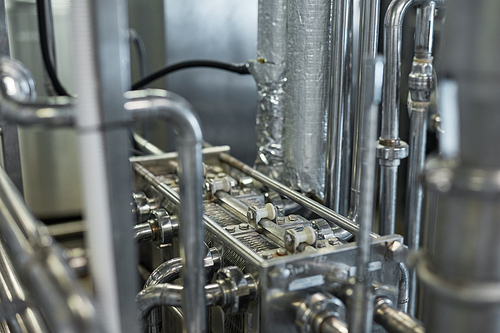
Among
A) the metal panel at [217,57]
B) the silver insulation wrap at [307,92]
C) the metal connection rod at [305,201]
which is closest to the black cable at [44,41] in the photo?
the metal panel at [217,57]

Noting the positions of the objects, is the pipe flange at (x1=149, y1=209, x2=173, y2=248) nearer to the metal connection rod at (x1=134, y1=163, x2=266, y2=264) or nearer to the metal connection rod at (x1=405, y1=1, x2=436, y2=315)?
the metal connection rod at (x1=134, y1=163, x2=266, y2=264)

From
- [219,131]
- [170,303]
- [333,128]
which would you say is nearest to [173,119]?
[170,303]

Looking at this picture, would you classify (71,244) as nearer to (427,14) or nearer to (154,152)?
(154,152)

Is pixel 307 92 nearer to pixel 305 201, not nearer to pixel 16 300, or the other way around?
pixel 305 201

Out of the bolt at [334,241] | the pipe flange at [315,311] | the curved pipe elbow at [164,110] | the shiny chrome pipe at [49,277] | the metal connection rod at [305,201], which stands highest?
the curved pipe elbow at [164,110]

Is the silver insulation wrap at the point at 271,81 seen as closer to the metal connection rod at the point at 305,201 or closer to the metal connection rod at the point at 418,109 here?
the metal connection rod at the point at 305,201

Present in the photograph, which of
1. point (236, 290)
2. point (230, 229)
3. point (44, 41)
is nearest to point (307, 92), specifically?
point (230, 229)

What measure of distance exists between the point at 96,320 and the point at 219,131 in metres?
1.38

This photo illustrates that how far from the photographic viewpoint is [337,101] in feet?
3.72

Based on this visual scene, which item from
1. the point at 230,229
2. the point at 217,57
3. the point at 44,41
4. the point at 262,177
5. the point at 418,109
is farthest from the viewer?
the point at 217,57

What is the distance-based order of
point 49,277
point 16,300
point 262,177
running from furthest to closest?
point 262,177
point 16,300
point 49,277

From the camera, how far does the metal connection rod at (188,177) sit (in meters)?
0.54

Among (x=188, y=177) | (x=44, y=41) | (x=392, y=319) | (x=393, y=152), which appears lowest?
(x=392, y=319)

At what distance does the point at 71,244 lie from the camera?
2549 millimetres
